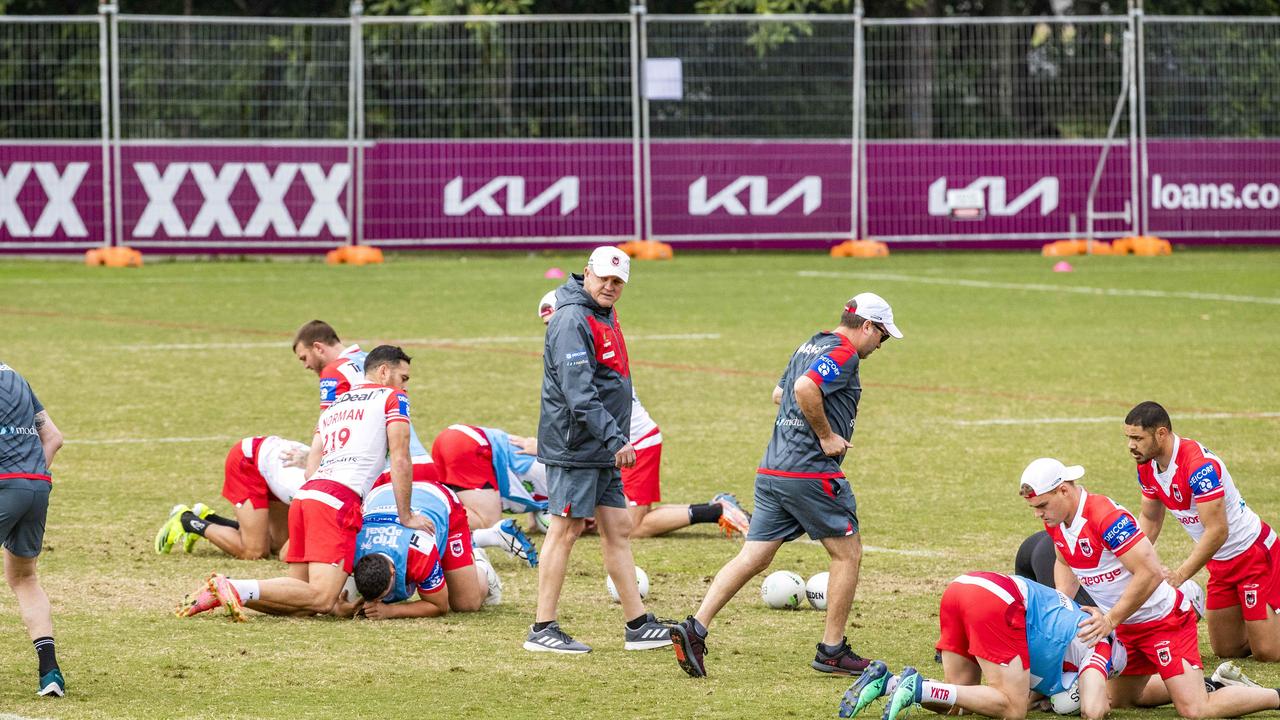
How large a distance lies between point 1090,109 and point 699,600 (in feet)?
81.8

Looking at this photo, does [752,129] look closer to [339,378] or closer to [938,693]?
[339,378]

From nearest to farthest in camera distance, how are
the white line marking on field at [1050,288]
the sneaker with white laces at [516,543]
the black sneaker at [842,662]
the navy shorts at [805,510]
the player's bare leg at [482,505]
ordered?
the black sneaker at [842,662]
the navy shorts at [805,510]
the sneaker with white laces at [516,543]
the player's bare leg at [482,505]
the white line marking on field at [1050,288]

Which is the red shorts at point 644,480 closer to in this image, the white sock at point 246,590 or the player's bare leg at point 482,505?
the player's bare leg at point 482,505

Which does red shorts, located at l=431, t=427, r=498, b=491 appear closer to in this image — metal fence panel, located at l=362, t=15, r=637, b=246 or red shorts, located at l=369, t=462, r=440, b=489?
red shorts, located at l=369, t=462, r=440, b=489

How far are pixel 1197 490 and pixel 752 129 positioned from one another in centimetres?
2376

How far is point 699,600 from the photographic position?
10.4 metres

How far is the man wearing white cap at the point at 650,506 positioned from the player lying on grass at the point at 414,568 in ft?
7.31

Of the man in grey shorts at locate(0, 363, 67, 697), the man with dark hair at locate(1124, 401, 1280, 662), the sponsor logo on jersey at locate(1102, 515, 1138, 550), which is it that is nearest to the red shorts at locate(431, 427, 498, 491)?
the man in grey shorts at locate(0, 363, 67, 697)

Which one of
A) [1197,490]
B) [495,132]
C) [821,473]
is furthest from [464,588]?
[495,132]

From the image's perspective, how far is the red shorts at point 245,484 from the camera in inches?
454

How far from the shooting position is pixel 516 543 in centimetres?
1128

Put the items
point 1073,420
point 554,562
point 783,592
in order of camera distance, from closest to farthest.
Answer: point 554,562 → point 783,592 → point 1073,420

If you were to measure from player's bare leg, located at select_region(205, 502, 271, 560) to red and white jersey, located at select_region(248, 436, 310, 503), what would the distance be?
19cm

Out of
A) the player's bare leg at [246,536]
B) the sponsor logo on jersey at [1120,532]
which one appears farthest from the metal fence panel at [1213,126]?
the sponsor logo on jersey at [1120,532]
